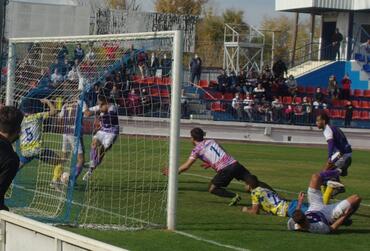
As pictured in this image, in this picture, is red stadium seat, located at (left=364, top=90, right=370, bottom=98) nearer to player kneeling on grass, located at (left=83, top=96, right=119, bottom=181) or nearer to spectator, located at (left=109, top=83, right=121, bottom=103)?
spectator, located at (left=109, top=83, right=121, bottom=103)

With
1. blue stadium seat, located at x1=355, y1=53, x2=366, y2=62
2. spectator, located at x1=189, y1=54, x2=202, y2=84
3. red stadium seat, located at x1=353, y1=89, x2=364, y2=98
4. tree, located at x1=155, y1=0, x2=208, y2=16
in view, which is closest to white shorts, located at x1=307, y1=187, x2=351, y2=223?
spectator, located at x1=189, y1=54, x2=202, y2=84

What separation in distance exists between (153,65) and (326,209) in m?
7.46

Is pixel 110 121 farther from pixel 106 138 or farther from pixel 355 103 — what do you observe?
pixel 355 103

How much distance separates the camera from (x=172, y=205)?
12000 mm

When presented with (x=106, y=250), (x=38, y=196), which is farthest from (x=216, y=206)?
(x=106, y=250)

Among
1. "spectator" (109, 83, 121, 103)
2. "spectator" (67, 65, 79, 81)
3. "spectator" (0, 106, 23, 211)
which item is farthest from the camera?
"spectator" (109, 83, 121, 103)

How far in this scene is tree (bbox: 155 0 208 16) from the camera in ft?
286

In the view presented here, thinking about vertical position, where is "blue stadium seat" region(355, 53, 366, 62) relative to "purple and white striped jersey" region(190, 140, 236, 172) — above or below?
above

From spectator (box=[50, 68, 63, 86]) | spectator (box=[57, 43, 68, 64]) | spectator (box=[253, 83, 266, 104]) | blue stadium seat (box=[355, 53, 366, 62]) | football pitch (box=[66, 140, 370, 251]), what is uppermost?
blue stadium seat (box=[355, 53, 366, 62])

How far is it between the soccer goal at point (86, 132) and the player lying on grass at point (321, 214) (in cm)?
183

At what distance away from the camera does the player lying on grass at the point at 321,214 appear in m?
12.2

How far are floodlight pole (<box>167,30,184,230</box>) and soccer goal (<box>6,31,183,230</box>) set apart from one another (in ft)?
0.04

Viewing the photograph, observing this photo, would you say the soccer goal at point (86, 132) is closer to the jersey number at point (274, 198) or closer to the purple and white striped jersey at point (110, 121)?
the purple and white striped jersey at point (110, 121)

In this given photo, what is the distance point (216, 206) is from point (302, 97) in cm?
2842
